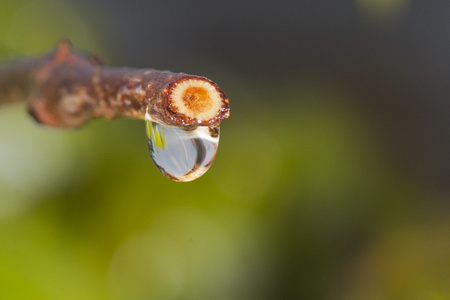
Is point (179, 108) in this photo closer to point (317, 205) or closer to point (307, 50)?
point (317, 205)

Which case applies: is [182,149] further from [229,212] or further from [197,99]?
[229,212]

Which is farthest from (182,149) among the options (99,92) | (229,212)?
(229,212)

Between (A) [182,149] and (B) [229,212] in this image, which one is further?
(B) [229,212]

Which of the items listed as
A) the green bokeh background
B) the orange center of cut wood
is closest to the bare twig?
the orange center of cut wood

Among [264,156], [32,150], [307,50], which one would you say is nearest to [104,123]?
[32,150]

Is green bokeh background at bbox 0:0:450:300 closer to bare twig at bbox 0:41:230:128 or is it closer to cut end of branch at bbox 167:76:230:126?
bare twig at bbox 0:41:230:128

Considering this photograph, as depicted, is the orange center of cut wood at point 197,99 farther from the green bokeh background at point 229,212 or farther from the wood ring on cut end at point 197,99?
the green bokeh background at point 229,212
